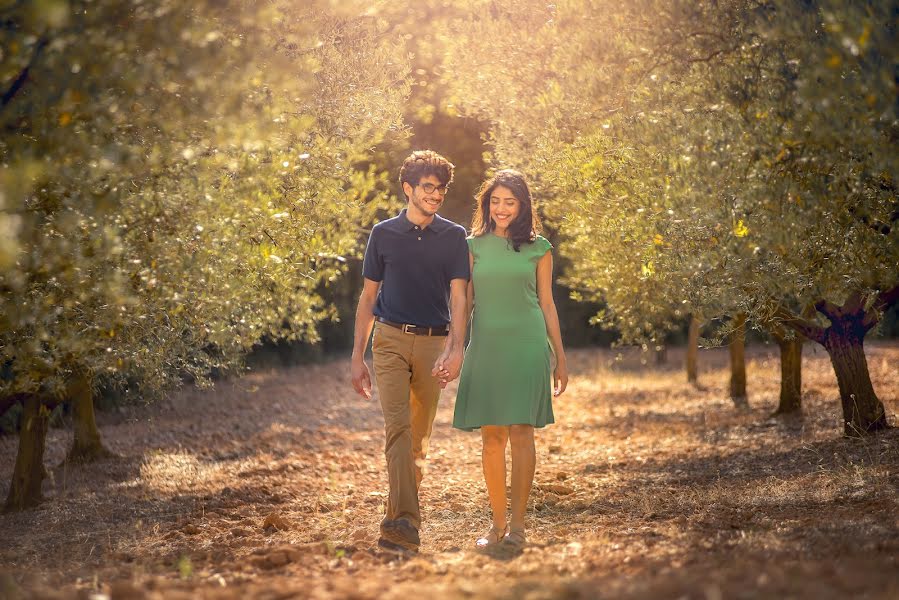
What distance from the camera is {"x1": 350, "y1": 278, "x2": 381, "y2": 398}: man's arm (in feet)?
20.9

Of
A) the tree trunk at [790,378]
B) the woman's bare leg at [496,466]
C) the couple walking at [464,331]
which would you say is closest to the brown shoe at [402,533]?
the couple walking at [464,331]

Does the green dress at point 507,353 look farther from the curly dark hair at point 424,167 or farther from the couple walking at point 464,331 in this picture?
the curly dark hair at point 424,167

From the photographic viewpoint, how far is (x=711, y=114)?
6203mm

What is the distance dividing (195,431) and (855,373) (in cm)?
910

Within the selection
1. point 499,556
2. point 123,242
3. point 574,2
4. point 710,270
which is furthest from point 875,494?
point 123,242

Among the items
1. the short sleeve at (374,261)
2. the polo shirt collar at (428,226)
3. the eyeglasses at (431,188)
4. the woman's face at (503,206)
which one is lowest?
the short sleeve at (374,261)

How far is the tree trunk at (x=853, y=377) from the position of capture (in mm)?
10172

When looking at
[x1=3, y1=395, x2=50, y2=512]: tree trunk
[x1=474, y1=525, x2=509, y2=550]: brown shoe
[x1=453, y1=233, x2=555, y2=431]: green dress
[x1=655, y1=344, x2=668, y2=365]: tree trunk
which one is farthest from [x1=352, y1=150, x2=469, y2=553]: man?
[x1=655, y1=344, x2=668, y2=365]: tree trunk

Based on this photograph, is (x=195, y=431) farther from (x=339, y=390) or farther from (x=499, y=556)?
(x=499, y=556)

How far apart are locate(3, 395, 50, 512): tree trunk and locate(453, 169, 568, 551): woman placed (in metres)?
4.99

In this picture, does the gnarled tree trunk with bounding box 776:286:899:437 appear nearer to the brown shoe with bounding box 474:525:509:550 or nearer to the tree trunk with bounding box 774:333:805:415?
the tree trunk with bounding box 774:333:805:415

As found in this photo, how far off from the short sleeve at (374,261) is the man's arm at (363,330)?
0.05 meters

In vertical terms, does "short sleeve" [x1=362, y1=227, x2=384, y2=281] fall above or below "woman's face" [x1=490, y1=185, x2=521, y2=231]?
below

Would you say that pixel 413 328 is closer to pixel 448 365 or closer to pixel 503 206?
pixel 448 365
